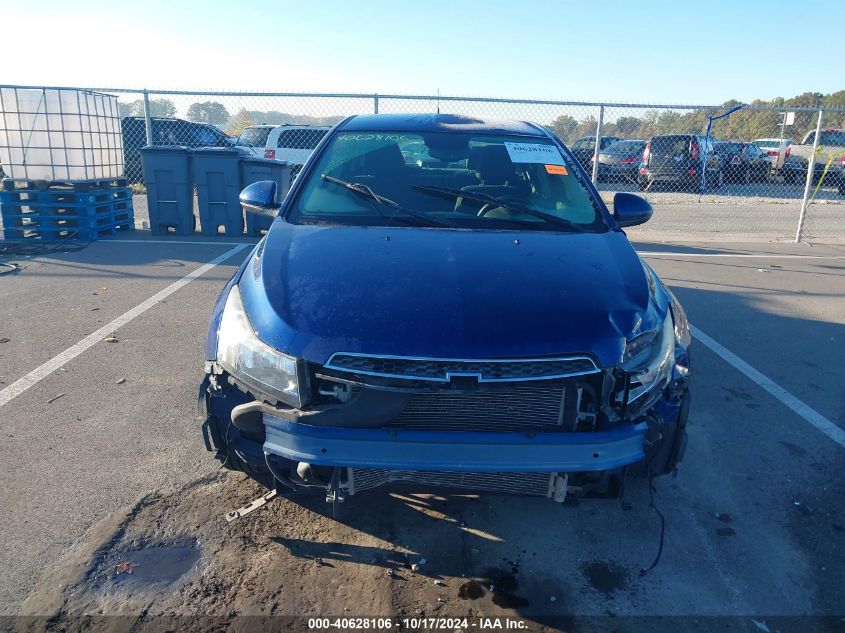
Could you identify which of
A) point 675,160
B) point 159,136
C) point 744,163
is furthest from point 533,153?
point 744,163

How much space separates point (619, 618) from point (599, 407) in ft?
2.61

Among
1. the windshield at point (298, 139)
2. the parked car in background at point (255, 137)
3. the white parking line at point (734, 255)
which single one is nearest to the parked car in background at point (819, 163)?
the white parking line at point (734, 255)

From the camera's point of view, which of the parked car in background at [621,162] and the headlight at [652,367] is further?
the parked car in background at [621,162]

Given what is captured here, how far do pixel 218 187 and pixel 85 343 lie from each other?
503 cm

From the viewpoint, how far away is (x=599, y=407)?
231cm

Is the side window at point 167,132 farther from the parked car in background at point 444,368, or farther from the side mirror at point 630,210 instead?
the parked car in background at point 444,368

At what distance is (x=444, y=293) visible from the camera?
2469 mm

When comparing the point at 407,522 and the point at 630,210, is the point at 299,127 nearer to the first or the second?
the point at 630,210

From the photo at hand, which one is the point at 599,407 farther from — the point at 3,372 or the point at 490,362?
the point at 3,372

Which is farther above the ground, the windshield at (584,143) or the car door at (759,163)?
the windshield at (584,143)

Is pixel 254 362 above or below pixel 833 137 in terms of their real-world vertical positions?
below

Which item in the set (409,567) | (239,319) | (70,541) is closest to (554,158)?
(239,319)

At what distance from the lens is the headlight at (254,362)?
2.26m

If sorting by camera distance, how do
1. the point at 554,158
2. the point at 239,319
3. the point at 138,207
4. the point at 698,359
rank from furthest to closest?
the point at 138,207 → the point at 698,359 → the point at 554,158 → the point at 239,319
